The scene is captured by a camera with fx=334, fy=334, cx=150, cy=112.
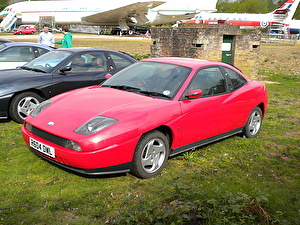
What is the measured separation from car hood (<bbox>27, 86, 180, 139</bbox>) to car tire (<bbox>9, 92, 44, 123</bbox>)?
1866mm

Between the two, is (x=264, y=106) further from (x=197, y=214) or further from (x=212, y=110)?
(x=197, y=214)

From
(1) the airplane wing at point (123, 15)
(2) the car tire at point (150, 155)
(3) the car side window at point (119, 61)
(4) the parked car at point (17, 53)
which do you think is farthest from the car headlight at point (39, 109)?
(1) the airplane wing at point (123, 15)

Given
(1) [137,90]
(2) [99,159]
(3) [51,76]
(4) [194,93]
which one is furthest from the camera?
(3) [51,76]

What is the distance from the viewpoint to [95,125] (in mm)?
3807

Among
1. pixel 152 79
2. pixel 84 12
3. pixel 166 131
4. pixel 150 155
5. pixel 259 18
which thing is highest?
pixel 84 12

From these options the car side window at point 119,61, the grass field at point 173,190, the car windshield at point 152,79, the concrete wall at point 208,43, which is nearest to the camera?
the grass field at point 173,190

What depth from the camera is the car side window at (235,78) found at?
18.0ft

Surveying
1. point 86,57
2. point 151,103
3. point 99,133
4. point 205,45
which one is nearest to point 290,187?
point 151,103

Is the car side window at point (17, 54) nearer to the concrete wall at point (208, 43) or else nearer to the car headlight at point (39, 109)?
the car headlight at point (39, 109)

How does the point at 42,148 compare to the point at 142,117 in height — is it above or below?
below

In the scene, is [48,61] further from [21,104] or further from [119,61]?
[119,61]

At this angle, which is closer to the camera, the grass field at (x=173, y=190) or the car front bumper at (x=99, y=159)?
the grass field at (x=173, y=190)

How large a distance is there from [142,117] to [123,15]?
50.3m

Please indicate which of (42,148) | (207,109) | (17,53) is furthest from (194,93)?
Answer: (17,53)
